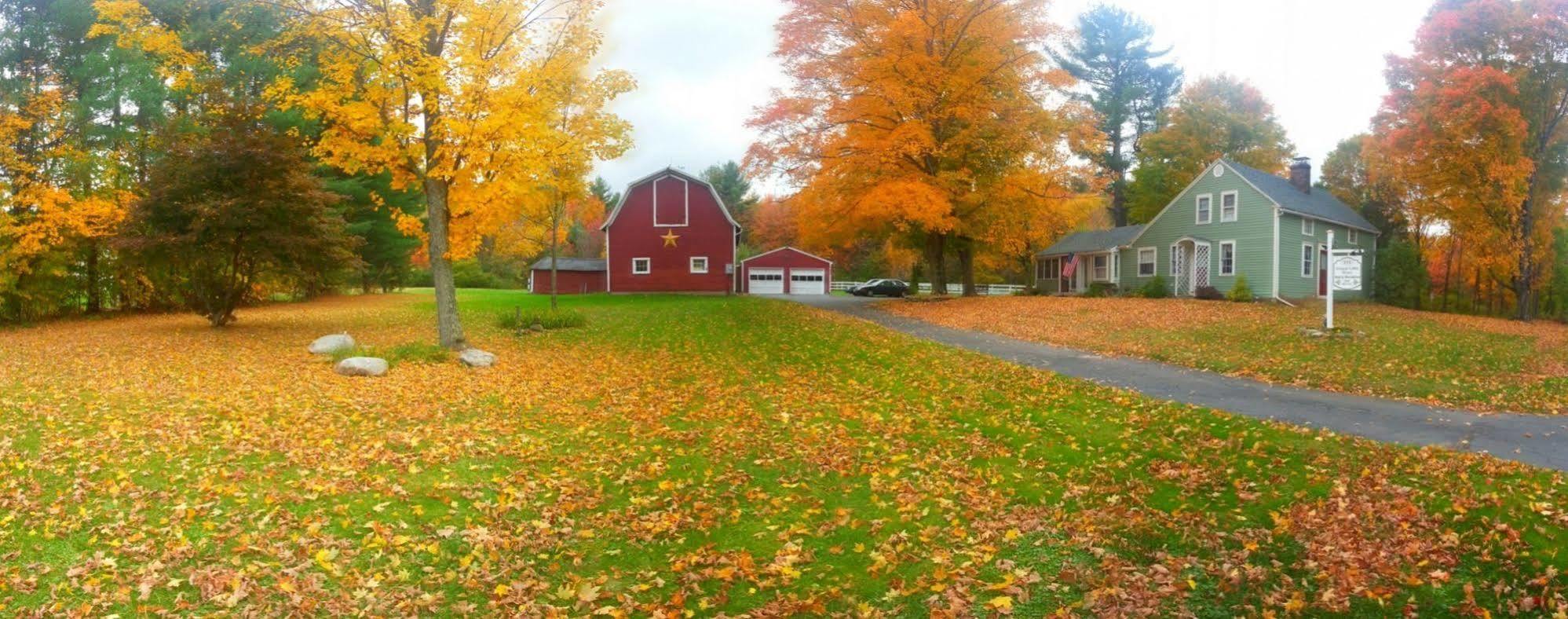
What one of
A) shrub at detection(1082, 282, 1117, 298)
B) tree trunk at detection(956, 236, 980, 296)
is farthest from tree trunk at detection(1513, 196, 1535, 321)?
tree trunk at detection(956, 236, 980, 296)

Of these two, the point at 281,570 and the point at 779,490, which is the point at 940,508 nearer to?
the point at 779,490

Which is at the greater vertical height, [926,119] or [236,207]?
[926,119]

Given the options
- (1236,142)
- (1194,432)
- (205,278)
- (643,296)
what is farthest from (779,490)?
(1236,142)

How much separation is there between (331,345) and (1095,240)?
117ft

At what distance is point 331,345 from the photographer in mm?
14688

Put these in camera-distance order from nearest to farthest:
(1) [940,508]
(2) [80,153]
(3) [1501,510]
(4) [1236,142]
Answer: (3) [1501,510], (1) [940,508], (2) [80,153], (4) [1236,142]

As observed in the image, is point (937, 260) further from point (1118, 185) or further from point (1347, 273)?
point (1118, 185)

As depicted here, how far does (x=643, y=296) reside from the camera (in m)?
38.3

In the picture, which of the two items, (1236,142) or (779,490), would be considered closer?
(779,490)

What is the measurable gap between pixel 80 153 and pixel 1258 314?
107 feet

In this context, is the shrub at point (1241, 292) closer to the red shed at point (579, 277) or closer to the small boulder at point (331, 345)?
the small boulder at point (331, 345)

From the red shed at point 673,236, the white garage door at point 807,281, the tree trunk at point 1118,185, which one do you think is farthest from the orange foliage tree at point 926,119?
the tree trunk at point 1118,185

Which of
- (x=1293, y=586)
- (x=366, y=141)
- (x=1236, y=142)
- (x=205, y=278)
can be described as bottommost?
(x=1293, y=586)

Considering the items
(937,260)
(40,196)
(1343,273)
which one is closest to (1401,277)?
(937,260)
